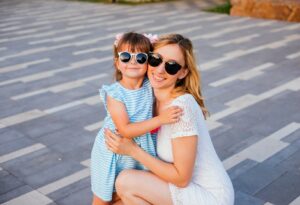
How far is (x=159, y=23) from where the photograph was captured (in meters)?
10.5

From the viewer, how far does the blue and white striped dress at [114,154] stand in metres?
2.48

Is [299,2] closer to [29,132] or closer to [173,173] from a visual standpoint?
[29,132]

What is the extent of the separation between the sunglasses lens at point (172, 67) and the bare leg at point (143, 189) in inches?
22.4

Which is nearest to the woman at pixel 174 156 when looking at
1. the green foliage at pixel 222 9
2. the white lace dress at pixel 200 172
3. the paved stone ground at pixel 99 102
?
the white lace dress at pixel 200 172

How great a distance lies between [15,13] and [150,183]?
37.1 ft

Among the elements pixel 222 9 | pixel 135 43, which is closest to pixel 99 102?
pixel 135 43

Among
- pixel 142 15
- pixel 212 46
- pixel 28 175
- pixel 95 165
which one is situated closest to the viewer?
pixel 95 165

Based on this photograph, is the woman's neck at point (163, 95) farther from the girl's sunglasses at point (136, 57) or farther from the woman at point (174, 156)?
the girl's sunglasses at point (136, 57)

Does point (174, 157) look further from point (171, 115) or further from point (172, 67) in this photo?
point (172, 67)

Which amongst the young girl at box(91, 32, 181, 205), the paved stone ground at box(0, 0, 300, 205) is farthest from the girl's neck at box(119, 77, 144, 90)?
the paved stone ground at box(0, 0, 300, 205)

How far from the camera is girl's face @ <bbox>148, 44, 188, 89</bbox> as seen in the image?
2316mm

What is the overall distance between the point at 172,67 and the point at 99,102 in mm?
3178

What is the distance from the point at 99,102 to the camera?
5395 mm

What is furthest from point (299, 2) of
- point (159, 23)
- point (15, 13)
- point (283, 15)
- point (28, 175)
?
point (28, 175)
